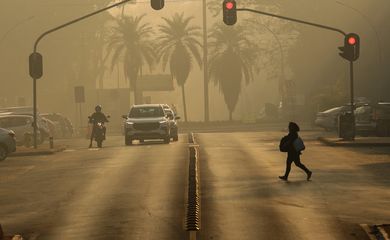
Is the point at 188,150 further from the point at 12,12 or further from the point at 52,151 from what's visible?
the point at 12,12

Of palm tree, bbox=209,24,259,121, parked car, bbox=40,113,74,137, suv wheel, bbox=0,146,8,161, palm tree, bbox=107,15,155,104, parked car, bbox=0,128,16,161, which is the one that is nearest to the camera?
suv wheel, bbox=0,146,8,161

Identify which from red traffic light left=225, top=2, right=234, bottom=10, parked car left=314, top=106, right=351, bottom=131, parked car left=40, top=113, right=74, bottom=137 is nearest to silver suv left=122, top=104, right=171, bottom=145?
red traffic light left=225, top=2, right=234, bottom=10

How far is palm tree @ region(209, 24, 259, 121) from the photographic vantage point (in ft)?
352

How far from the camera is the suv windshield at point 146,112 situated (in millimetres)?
47666

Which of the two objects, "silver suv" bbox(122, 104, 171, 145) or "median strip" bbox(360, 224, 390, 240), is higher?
"silver suv" bbox(122, 104, 171, 145)

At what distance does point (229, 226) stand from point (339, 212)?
279 centimetres

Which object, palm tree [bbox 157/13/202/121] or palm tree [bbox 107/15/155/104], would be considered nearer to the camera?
palm tree [bbox 107/15/155/104]

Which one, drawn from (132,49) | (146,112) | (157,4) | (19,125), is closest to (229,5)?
(157,4)

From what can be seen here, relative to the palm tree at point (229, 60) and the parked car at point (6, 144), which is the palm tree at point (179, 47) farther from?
the parked car at point (6, 144)

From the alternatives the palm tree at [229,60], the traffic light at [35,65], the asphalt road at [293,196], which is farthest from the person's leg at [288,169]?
the palm tree at [229,60]

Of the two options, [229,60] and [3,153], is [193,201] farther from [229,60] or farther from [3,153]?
[229,60]

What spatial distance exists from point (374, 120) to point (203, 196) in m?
28.5

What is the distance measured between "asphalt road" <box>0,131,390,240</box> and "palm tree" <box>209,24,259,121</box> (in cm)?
7047

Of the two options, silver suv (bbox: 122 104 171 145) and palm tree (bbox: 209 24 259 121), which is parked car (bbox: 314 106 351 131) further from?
palm tree (bbox: 209 24 259 121)
